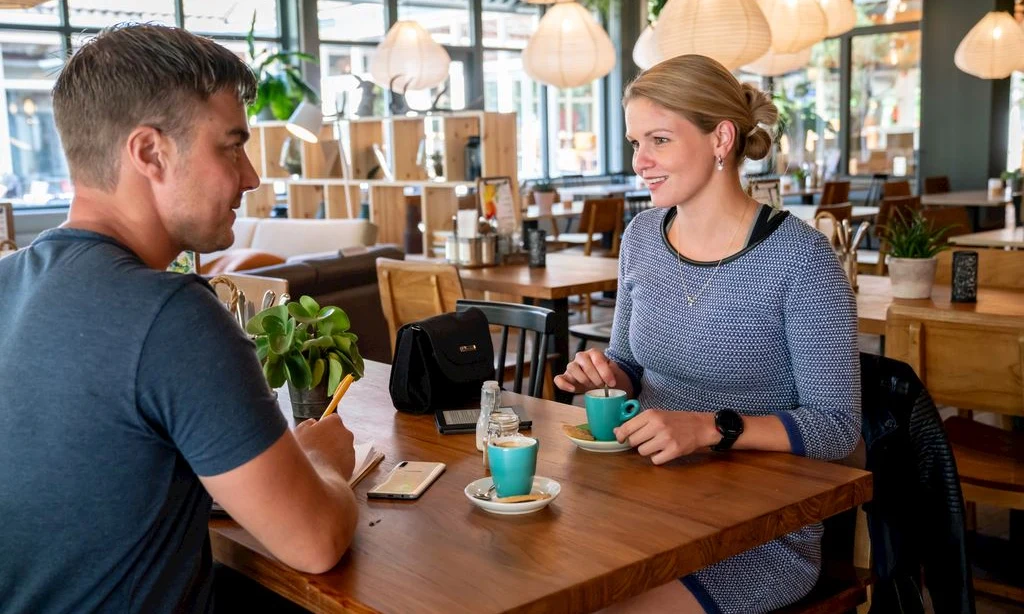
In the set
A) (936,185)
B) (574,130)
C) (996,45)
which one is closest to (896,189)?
(936,185)

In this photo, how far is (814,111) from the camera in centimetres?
1235

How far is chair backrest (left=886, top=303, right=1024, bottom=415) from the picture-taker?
8.09 ft

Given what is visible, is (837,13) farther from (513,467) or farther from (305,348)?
(513,467)

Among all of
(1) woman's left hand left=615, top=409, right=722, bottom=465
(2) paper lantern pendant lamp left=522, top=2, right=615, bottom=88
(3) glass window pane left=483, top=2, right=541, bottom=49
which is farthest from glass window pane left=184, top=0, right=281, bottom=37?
(1) woman's left hand left=615, top=409, right=722, bottom=465

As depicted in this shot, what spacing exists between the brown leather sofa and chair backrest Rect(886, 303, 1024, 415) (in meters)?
2.79

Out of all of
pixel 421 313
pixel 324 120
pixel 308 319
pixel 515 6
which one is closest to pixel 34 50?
pixel 324 120

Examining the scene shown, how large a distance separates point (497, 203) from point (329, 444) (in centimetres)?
339

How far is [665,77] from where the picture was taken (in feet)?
6.56

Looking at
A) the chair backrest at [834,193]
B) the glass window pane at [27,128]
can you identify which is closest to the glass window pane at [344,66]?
the glass window pane at [27,128]

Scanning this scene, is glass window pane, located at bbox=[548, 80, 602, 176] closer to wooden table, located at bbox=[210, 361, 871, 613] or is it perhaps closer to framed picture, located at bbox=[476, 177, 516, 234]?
framed picture, located at bbox=[476, 177, 516, 234]

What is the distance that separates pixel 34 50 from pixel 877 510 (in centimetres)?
927

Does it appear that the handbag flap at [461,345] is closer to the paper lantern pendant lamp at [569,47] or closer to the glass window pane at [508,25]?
the paper lantern pendant lamp at [569,47]

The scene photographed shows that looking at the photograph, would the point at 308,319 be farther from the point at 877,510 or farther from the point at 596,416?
the point at 877,510

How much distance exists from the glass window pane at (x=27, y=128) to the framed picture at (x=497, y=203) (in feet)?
19.4
